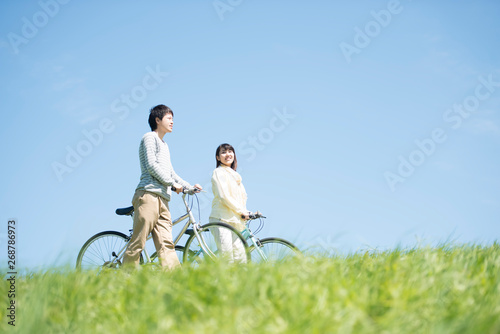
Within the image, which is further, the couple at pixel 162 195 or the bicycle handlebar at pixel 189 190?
the bicycle handlebar at pixel 189 190

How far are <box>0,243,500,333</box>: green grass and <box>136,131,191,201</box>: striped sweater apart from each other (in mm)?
2124

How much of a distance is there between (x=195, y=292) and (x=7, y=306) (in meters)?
1.79

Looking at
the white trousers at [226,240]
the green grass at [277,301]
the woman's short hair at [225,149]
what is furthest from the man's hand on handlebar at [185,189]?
the green grass at [277,301]

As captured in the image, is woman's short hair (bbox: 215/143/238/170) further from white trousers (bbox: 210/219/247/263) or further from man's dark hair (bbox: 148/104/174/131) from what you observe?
white trousers (bbox: 210/219/247/263)

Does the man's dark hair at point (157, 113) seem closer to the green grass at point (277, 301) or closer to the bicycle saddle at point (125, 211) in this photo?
the bicycle saddle at point (125, 211)

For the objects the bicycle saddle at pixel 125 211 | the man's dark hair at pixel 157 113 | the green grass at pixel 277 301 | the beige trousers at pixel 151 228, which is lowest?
the green grass at pixel 277 301

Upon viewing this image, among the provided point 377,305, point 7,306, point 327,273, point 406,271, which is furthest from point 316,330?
point 7,306

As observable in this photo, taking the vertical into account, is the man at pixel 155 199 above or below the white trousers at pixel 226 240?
above

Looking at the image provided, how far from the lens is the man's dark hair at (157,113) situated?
633cm

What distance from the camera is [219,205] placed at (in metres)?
6.30

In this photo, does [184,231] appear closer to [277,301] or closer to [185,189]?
[185,189]

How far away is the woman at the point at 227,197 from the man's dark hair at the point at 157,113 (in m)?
0.96

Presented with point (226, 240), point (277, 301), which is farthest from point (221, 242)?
point (277, 301)

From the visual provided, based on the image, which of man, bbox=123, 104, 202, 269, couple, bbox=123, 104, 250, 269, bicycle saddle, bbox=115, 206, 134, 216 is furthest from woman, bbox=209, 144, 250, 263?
bicycle saddle, bbox=115, 206, 134, 216
